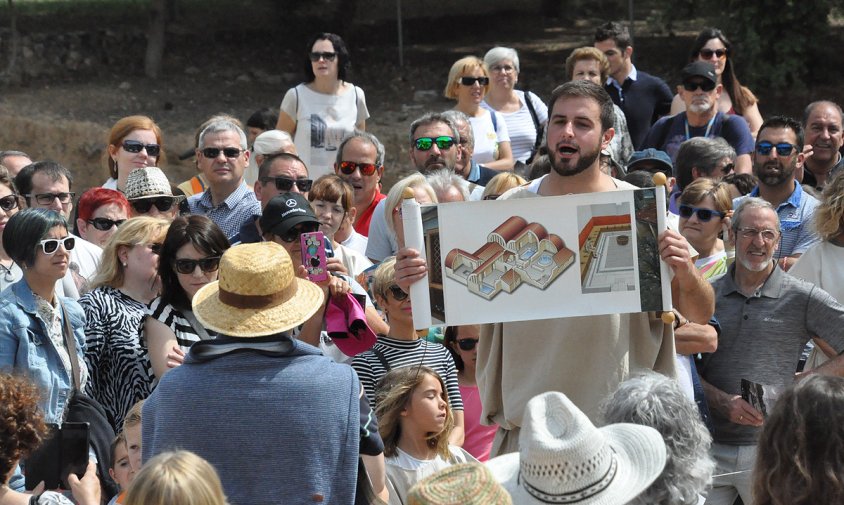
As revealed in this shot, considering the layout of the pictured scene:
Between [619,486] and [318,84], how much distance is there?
22.9ft

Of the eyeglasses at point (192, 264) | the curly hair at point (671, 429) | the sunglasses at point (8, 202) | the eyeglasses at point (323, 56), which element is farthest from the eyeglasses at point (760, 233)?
the eyeglasses at point (323, 56)

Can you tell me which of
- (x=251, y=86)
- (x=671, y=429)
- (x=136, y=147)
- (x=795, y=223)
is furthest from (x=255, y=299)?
(x=251, y=86)

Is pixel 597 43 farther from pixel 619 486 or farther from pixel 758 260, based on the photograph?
pixel 619 486

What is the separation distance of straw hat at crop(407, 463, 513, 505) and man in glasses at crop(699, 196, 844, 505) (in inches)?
125

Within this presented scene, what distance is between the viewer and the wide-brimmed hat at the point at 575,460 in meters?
3.14

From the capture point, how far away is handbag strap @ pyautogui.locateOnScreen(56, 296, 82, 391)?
5.22m

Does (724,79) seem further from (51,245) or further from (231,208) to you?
(51,245)

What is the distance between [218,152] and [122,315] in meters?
2.35

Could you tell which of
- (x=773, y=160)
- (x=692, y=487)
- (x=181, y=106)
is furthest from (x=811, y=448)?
(x=181, y=106)

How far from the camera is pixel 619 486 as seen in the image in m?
3.23

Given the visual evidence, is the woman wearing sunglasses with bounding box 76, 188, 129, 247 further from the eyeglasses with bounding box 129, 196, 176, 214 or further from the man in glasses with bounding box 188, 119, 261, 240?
the man in glasses with bounding box 188, 119, 261, 240

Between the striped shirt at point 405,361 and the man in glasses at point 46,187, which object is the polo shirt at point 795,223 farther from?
the man in glasses at point 46,187

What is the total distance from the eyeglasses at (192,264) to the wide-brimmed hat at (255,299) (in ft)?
4.17

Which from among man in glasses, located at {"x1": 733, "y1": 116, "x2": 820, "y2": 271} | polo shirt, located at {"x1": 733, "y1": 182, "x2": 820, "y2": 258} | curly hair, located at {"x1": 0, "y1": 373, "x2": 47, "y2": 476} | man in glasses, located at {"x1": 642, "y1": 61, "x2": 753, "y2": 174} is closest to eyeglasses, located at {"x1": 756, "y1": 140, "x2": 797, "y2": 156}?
man in glasses, located at {"x1": 733, "y1": 116, "x2": 820, "y2": 271}
